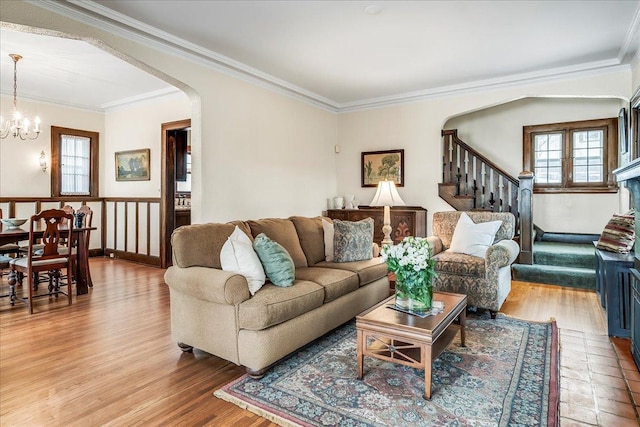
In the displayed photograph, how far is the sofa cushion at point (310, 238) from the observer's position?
381 cm

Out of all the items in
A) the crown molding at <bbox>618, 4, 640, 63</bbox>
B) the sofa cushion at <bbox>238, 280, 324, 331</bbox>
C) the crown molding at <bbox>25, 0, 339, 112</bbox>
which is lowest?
the sofa cushion at <bbox>238, 280, 324, 331</bbox>

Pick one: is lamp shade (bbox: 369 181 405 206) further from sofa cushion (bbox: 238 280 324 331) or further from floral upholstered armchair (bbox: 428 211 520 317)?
sofa cushion (bbox: 238 280 324 331)

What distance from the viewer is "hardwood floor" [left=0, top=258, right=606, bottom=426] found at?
2027 millimetres

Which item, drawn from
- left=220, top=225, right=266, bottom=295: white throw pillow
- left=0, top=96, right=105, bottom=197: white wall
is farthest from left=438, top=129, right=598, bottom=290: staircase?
left=0, top=96, right=105, bottom=197: white wall

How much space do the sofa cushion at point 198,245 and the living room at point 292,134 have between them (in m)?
1.45

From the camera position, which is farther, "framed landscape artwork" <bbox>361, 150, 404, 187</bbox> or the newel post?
"framed landscape artwork" <bbox>361, 150, 404, 187</bbox>

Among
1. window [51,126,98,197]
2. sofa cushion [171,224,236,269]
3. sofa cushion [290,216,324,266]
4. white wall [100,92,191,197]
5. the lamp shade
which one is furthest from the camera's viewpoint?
window [51,126,98,197]

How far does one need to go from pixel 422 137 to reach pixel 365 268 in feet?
10.6

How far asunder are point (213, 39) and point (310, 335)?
317cm

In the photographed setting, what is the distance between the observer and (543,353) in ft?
9.05

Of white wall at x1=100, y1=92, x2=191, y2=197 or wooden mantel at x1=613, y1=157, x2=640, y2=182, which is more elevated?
white wall at x1=100, y1=92, x2=191, y2=197

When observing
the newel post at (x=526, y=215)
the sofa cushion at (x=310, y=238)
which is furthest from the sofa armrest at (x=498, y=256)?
the newel post at (x=526, y=215)

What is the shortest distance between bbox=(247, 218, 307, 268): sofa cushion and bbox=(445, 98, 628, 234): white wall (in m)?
4.29

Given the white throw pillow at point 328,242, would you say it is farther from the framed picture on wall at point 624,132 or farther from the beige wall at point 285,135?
the framed picture on wall at point 624,132
